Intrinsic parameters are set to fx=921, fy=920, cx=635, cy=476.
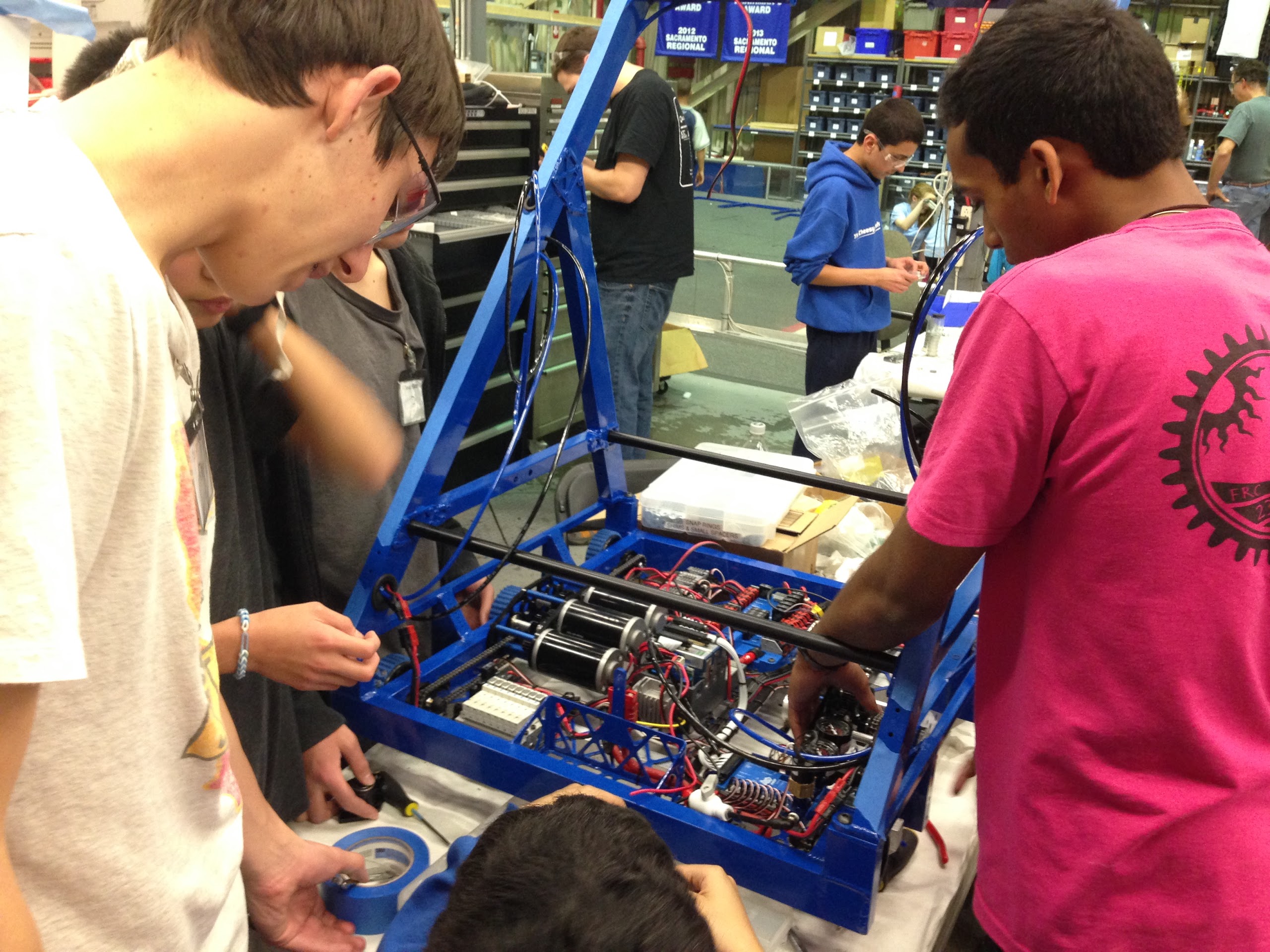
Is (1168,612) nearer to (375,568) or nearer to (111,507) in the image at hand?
(111,507)

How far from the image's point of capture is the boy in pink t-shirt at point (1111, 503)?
88cm

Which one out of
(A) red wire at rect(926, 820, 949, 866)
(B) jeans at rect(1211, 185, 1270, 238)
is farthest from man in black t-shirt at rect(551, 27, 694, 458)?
(B) jeans at rect(1211, 185, 1270, 238)

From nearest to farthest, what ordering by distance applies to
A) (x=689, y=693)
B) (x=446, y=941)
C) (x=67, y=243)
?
(x=67, y=243), (x=446, y=941), (x=689, y=693)

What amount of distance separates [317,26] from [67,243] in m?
0.25

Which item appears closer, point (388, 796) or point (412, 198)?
point (412, 198)

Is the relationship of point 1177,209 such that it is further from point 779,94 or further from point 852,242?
point 779,94

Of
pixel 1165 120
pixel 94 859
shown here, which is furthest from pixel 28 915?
pixel 1165 120

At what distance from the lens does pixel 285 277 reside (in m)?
0.71

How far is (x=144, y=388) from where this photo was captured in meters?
0.53

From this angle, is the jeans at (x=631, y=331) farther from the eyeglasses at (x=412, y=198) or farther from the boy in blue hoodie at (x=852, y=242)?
the eyeglasses at (x=412, y=198)

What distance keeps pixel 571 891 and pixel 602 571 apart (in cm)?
144

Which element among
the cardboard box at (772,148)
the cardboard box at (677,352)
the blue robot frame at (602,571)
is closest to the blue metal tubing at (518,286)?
the blue robot frame at (602,571)

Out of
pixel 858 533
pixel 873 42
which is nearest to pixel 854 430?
pixel 858 533

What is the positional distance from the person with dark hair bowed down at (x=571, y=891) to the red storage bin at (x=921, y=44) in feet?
44.2
